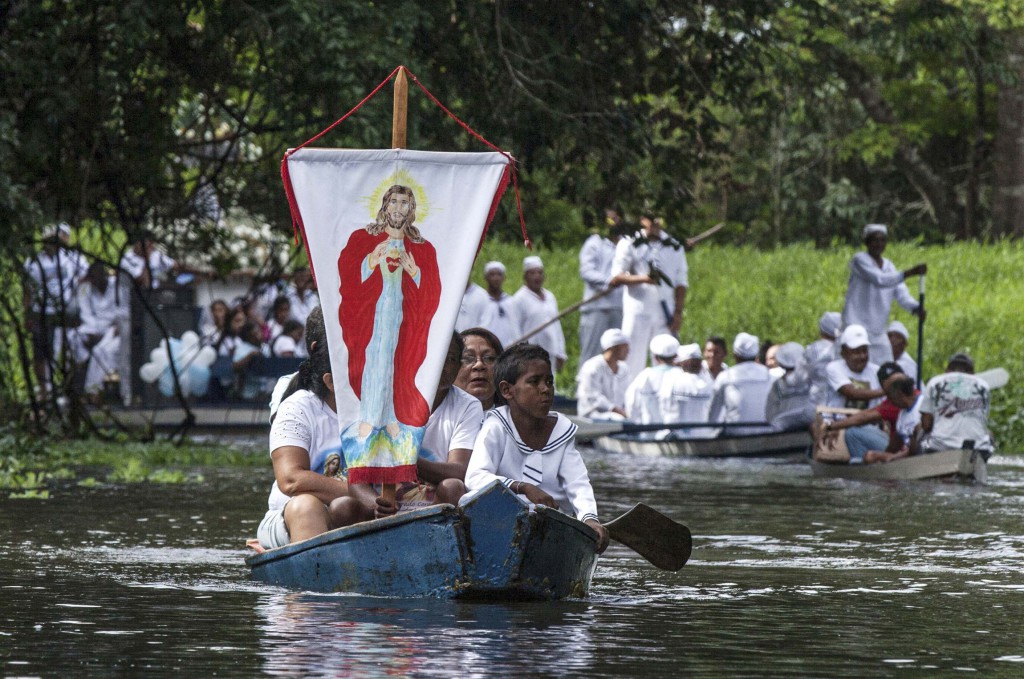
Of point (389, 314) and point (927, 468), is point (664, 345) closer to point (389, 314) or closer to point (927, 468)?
point (927, 468)

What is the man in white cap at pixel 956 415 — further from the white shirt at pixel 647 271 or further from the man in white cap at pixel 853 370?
the white shirt at pixel 647 271

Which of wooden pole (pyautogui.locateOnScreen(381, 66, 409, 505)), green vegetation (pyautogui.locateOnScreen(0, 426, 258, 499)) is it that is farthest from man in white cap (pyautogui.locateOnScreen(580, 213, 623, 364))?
wooden pole (pyautogui.locateOnScreen(381, 66, 409, 505))

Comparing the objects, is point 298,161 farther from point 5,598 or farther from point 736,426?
point 736,426

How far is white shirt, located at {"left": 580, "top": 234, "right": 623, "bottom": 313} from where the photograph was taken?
24.6 m

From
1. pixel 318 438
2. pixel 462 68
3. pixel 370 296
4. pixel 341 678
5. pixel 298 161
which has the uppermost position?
pixel 462 68

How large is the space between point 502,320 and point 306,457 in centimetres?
1398

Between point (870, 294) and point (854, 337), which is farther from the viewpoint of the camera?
point (870, 294)

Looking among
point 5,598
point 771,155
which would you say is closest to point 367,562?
point 5,598

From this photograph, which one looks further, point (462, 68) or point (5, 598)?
point (462, 68)

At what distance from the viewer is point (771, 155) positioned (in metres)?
41.7

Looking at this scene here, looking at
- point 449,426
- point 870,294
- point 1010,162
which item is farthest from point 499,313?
point 449,426

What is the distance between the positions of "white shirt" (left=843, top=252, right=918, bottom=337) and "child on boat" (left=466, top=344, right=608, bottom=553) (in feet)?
40.2

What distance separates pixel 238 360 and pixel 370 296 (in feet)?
46.4

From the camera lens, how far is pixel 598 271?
977 inches
